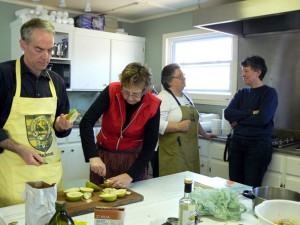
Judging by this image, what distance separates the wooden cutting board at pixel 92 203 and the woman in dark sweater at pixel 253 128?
1.45 meters

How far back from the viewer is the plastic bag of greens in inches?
55.4

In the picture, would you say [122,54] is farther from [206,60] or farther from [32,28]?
[32,28]

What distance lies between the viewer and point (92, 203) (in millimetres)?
1445

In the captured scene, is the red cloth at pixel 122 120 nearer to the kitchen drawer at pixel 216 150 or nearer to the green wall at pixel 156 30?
the kitchen drawer at pixel 216 150

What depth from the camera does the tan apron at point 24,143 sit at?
1609mm

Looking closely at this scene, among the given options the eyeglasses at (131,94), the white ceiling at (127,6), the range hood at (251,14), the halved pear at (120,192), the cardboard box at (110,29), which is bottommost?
the halved pear at (120,192)

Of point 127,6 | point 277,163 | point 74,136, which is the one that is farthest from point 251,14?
point 74,136

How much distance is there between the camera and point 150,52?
193 inches

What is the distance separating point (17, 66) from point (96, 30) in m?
2.83

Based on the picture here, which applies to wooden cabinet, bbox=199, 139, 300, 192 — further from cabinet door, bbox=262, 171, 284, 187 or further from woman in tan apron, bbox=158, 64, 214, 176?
woman in tan apron, bbox=158, 64, 214, 176

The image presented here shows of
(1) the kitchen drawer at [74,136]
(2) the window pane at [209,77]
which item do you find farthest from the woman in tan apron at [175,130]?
(1) the kitchen drawer at [74,136]

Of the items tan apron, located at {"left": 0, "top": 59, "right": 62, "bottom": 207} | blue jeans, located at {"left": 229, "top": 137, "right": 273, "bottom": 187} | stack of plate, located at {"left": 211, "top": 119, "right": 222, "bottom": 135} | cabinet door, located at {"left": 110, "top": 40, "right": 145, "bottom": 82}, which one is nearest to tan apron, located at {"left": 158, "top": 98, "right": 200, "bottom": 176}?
blue jeans, located at {"left": 229, "top": 137, "right": 273, "bottom": 187}

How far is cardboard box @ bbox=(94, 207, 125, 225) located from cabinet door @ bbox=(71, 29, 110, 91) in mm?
3351

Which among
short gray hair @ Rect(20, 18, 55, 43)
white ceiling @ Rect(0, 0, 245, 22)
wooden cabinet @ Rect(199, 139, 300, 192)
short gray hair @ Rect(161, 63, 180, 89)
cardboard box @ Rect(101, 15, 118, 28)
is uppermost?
white ceiling @ Rect(0, 0, 245, 22)
